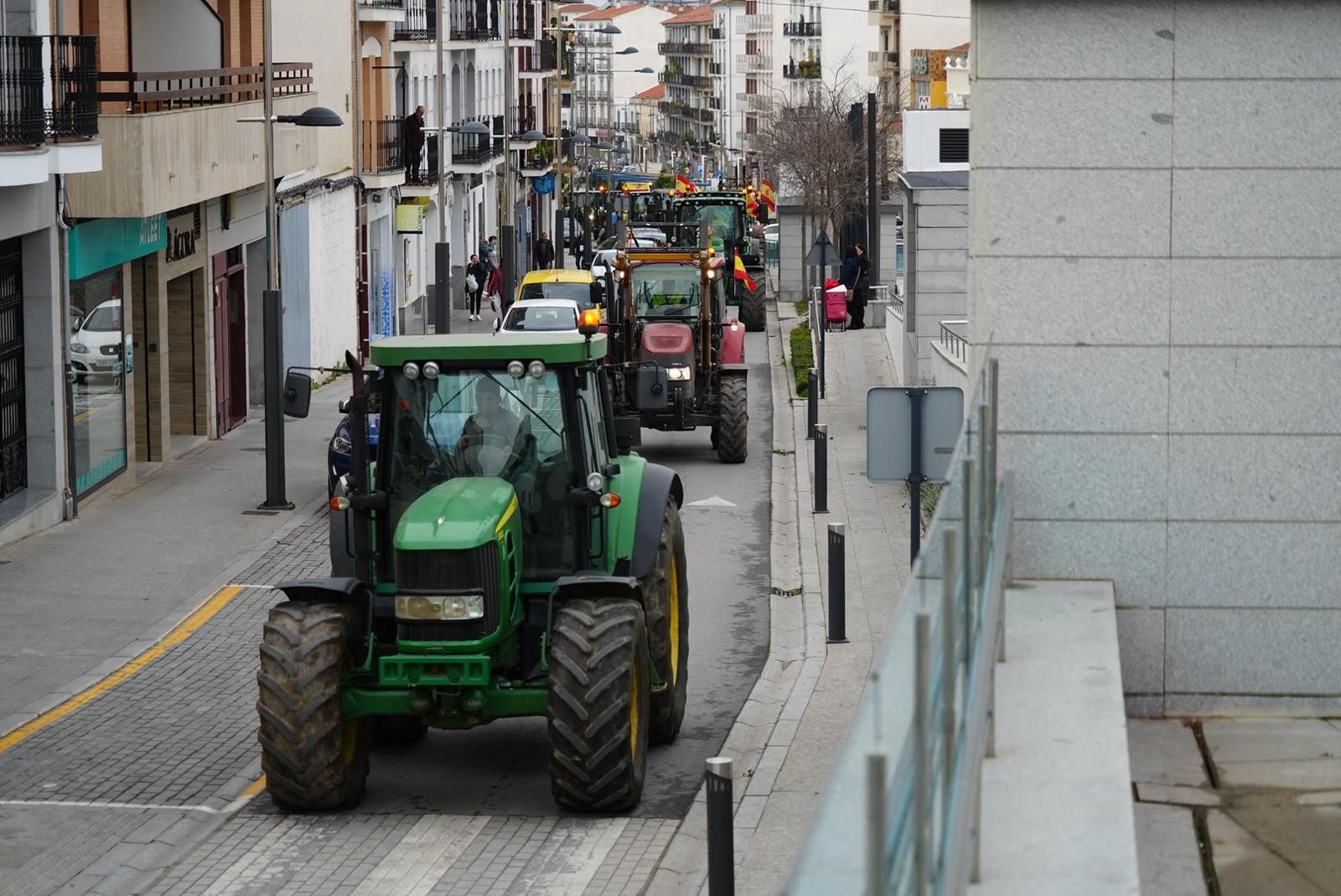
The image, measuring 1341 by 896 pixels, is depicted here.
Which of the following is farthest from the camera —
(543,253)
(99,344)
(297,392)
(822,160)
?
(822,160)

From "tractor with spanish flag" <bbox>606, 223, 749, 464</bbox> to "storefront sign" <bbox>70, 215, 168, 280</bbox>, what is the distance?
5.44m

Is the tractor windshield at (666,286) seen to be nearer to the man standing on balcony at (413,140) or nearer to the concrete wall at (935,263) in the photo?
the concrete wall at (935,263)

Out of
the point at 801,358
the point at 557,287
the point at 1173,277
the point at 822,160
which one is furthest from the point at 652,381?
the point at 822,160

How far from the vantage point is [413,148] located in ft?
148

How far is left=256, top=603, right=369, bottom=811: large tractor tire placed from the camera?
10.1 metres

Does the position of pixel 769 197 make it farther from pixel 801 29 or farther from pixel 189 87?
pixel 801 29

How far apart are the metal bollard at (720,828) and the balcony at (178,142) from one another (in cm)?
1418

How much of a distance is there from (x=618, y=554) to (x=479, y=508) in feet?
4.36

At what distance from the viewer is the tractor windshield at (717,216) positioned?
51.2 metres

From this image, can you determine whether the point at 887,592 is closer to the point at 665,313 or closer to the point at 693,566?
the point at 693,566

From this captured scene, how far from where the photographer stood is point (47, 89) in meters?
19.7

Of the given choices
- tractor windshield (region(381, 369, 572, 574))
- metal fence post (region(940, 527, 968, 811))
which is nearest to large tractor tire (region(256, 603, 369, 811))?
tractor windshield (region(381, 369, 572, 574))

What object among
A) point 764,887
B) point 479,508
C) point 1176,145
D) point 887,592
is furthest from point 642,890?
point 887,592

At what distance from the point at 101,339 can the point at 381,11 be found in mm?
21742
